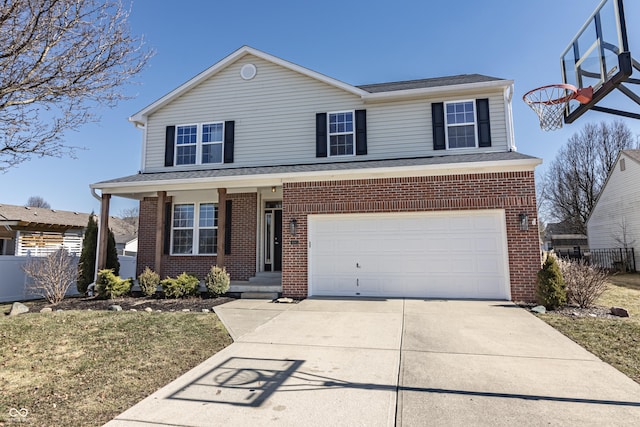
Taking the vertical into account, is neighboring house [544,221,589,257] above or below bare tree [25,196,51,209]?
below

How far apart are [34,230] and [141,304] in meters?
17.2

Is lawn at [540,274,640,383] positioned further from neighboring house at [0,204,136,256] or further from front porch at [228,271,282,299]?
neighboring house at [0,204,136,256]

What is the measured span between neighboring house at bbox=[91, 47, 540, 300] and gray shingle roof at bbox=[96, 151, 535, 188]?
7cm

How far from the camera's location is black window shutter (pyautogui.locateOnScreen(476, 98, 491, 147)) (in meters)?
10.5

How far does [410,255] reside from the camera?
9.23 metres

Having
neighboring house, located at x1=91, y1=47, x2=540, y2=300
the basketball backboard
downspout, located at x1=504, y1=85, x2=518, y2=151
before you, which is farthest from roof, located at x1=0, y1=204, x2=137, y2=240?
the basketball backboard

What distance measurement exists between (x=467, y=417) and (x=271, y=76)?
1163 cm

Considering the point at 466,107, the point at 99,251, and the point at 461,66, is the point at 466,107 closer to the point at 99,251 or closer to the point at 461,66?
the point at 461,66

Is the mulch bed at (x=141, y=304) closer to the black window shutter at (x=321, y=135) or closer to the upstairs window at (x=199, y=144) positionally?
the upstairs window at (x=199, y=144)

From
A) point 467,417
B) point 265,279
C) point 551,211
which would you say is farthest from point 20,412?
point 551,211

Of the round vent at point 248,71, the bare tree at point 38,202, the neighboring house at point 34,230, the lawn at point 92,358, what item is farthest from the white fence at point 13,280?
the bare tree at point 38,202

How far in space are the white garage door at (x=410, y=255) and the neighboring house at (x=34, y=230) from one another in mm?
14691

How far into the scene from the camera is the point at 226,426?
10.1 feet

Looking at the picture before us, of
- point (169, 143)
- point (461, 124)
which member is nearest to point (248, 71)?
point (169, 143)
